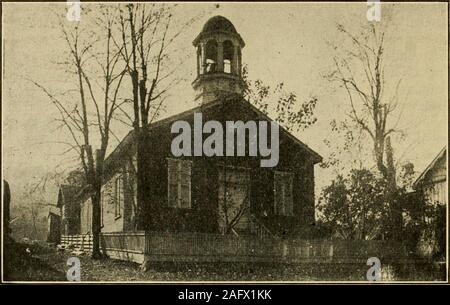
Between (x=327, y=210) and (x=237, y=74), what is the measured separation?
137 inches

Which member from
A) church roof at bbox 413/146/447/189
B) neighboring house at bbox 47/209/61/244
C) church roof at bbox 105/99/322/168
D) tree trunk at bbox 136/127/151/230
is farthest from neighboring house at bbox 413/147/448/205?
neighboring house at bbox 47/209/61/244

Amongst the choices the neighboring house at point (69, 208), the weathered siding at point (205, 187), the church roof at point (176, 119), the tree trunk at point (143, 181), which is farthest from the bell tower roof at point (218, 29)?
the neighboring house at point (69, 208)

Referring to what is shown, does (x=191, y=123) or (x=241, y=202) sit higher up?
(x=191, y=123)

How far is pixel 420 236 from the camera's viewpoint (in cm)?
1100

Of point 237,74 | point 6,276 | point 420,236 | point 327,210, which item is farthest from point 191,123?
point 420,236

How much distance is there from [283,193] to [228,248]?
7.45 feet

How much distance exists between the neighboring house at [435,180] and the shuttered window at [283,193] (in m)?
2.75

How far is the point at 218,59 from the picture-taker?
12922 millimetres

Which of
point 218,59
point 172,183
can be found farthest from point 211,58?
point 172,183

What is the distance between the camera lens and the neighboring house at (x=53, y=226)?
1110 centimetres

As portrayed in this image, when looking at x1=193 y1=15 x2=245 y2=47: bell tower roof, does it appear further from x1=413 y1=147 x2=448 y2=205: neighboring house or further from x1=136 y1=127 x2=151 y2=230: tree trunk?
x1=413 y1=147 x2=448 y2=205: neighboring house
